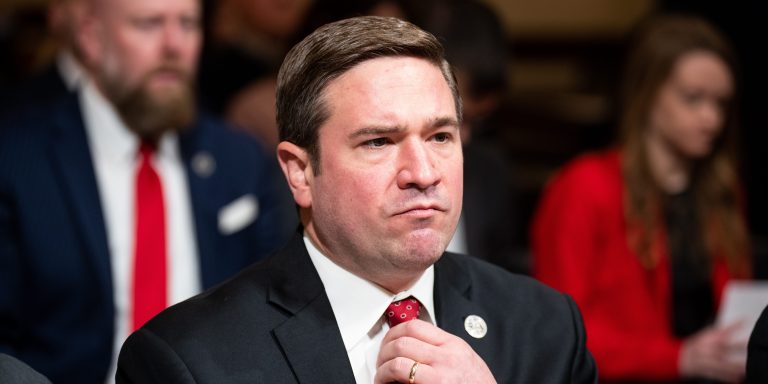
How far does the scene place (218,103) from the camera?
4680 millimetres

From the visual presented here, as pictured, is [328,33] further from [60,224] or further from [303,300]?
[60,224]

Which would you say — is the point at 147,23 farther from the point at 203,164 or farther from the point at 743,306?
the point at 743,306

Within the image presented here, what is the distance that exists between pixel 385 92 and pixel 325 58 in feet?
0.39

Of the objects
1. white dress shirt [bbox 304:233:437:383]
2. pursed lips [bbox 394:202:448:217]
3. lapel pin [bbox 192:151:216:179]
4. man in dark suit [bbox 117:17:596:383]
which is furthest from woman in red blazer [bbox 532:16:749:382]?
pursed lips [bbox 394:202:448:217]

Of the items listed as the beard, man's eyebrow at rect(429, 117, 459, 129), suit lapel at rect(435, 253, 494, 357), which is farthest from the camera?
the beard

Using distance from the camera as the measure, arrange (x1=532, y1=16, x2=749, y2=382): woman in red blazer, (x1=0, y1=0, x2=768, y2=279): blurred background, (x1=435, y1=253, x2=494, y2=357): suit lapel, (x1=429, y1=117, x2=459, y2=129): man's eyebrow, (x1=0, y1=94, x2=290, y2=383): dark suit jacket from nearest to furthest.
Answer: (x1=429, y1=117, x2=459, y2=129): man's eyebrow < (x1=435, y1=253, x2=494, y2=357): suit lapel < (x1=0, y1=94, x2=290, y2=383): dark suit jacket < (x1=532, y1=16, x2=749, y2=382): woman in red blazer < (x1=0, y1=0, x2=768, y2=279): blurred background

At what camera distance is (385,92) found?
6.71 ft

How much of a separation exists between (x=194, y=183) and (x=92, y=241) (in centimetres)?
37

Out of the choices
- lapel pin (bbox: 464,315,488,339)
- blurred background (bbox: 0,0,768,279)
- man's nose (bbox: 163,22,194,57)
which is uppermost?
lapel pin (bbox: 464,315,488,339)

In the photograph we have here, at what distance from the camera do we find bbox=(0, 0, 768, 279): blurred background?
526 centimetres

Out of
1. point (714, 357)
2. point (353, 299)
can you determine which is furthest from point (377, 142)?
point (714, 357)

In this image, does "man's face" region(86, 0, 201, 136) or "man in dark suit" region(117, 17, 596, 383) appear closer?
"man in dark suit" region(117, 17, 596, 383)

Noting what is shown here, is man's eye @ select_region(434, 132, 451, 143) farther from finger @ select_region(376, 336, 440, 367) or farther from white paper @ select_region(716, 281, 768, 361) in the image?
white paper @ select_region(716, 281, 768, 361)

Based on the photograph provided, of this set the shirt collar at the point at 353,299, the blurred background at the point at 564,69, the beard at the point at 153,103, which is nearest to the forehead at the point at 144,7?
the beard at the point at 153,103
